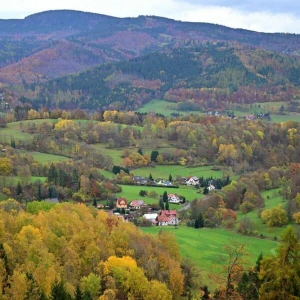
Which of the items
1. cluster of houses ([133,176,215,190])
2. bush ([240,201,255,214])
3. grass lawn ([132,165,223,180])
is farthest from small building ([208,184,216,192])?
bush ([240,201,255,214])

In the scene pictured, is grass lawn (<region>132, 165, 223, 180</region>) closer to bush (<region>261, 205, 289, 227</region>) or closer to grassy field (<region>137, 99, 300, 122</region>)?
bush (<region>261, 205, 289, 227</region>)

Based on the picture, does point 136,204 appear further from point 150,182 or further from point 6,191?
point 150,182

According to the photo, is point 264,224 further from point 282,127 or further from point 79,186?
point 282,127

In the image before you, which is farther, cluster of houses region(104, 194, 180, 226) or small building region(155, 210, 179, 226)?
Result: cluster of houses region(104, 194, 180, 226)

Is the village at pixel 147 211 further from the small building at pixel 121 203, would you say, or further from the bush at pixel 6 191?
the bush at pixel 6 191

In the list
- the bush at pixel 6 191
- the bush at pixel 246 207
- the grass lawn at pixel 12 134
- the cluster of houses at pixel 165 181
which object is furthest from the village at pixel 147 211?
the grass lawn at pixel 12 134
